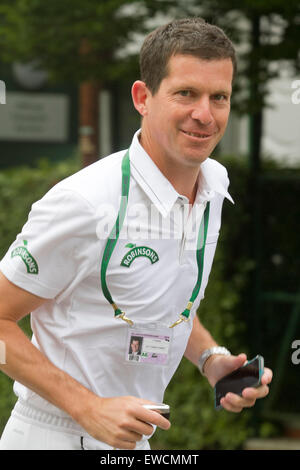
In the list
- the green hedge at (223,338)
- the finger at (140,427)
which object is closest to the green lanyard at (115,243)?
the finger at (140,427)

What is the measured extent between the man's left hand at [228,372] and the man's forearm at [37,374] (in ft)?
1.70

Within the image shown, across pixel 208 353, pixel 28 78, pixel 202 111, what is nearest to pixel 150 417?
pixel 208 353

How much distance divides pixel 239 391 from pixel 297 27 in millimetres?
3043

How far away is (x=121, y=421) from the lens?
2.30 metres

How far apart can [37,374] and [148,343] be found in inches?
14.7

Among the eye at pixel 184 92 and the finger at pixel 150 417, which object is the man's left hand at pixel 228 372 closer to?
the finger at pixel 150 417

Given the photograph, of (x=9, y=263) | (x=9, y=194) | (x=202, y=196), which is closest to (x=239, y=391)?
(x=202, y=196)

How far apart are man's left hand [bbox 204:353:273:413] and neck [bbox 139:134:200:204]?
23.2 inches

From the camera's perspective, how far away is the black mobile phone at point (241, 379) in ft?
8.67

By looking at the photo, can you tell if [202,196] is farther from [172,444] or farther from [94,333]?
[172,444]

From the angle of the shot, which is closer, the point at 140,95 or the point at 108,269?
the point at 108,269

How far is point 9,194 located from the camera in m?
6.62

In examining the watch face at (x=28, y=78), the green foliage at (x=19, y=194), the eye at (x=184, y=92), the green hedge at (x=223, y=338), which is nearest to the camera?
the eye at (x=184, y=92)

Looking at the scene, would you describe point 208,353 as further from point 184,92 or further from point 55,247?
point 184,92
